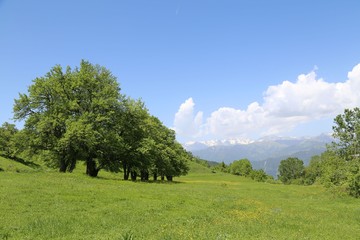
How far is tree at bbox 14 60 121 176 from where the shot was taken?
48750mm

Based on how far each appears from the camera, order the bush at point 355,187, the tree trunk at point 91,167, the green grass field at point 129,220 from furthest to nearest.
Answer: the tree trunk at point 91,167 → the bush at point 355,187 → the green grass field at point 129,220

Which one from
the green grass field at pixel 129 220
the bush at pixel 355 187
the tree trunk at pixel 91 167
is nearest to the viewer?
the green grass field at pixel 129 220

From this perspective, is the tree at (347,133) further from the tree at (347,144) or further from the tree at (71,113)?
the tree at (71,113)

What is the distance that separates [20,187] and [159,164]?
143 ft

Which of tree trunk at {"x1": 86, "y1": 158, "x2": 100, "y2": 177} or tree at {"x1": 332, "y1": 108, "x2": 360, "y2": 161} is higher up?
tree at {"x1": 332, "y1": 108, "x2": 360, "y2": 161}

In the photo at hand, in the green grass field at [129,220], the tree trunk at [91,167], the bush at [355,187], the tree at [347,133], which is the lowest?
the green grass field at [129,220]

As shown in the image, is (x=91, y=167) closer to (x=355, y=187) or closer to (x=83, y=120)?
(x=83, y=120)

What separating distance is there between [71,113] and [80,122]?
478 cm

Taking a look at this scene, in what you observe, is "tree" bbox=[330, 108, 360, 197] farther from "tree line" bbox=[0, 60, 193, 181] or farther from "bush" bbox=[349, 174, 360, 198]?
"tree line" bbox=[0, 60, 193, 181]

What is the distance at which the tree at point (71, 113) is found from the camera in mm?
48750

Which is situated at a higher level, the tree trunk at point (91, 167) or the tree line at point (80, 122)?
the tree line at point (80, 122)

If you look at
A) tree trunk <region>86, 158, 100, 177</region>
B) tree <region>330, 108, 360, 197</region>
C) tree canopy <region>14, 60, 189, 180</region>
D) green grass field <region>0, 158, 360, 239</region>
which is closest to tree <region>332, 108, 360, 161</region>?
tree <region>330, 108, 360, 197</region>

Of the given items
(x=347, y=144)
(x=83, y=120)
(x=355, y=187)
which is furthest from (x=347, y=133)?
(x=83, y=120)

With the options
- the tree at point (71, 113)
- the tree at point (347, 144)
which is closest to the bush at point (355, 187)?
the tree at point (347, 144)
